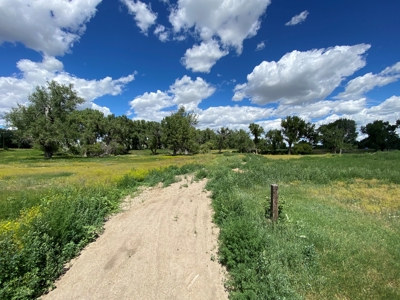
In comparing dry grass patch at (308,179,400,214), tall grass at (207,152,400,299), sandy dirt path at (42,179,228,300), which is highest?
tall grass at (207,152,400,299)

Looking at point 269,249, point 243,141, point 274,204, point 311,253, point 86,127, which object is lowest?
point 311,253

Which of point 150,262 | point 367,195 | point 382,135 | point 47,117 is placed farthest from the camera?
point 382,135

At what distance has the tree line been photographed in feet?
154

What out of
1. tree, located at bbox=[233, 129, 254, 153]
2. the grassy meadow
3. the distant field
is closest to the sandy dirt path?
the grassy meadow

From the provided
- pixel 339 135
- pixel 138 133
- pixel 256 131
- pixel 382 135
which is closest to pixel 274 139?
pixel 256 131

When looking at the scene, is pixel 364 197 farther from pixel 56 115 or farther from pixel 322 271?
pixel 56 115

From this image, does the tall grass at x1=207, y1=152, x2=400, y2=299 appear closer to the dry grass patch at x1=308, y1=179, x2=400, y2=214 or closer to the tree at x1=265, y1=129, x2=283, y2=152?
the dry grass patch at x1=308, y1=179, x2=400, y2=214

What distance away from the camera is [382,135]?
7975 centimetres

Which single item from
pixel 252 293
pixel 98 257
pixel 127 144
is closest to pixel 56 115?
pixel 127 144

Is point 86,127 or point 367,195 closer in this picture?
point 367,195

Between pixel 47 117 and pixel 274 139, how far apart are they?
84207mm

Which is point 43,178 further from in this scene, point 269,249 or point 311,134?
point 311,134

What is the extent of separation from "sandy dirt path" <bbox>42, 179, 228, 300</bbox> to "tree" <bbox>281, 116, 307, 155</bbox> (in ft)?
284

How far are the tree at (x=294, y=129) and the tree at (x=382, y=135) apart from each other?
1123 inches
